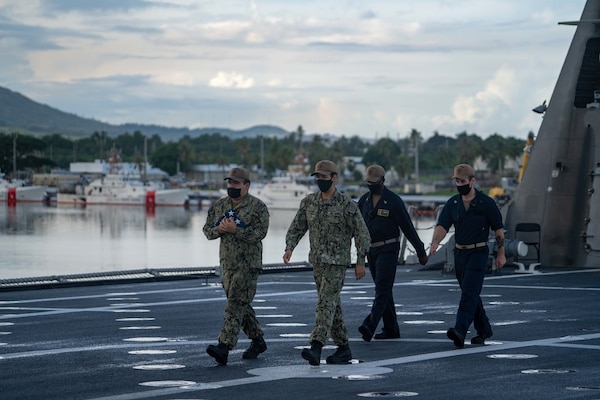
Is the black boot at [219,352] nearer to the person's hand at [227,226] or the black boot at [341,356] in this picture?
the black boot at [341,356]

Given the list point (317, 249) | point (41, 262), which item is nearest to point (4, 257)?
point (41, 262)

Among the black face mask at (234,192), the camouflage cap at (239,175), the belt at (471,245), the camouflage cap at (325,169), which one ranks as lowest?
the belt at (471,245)

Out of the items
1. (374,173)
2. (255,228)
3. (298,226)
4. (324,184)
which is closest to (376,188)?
(374,173)

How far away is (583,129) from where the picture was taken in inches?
1137

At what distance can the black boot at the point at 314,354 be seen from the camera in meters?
13.1

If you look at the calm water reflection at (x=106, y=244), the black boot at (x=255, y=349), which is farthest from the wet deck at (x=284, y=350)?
the calm water reflection at (x=106, y=244)

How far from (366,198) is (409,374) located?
389 cm

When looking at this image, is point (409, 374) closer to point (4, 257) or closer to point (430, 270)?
point (430, 270)

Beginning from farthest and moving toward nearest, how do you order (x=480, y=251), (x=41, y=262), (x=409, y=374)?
(x=41, y=262), (x=480, y=251), (x=409, y=374)

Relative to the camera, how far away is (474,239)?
599 inches

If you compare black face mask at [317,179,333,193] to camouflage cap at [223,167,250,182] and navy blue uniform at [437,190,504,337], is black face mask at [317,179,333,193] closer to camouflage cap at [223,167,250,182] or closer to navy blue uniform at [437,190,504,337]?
camouflage cap at [223,167,250,182]

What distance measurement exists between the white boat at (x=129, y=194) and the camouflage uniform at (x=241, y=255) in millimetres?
173865

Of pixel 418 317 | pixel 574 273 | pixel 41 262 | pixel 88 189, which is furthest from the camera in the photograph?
pixel 88 189

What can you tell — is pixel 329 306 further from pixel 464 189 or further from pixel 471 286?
pixel 464 189
